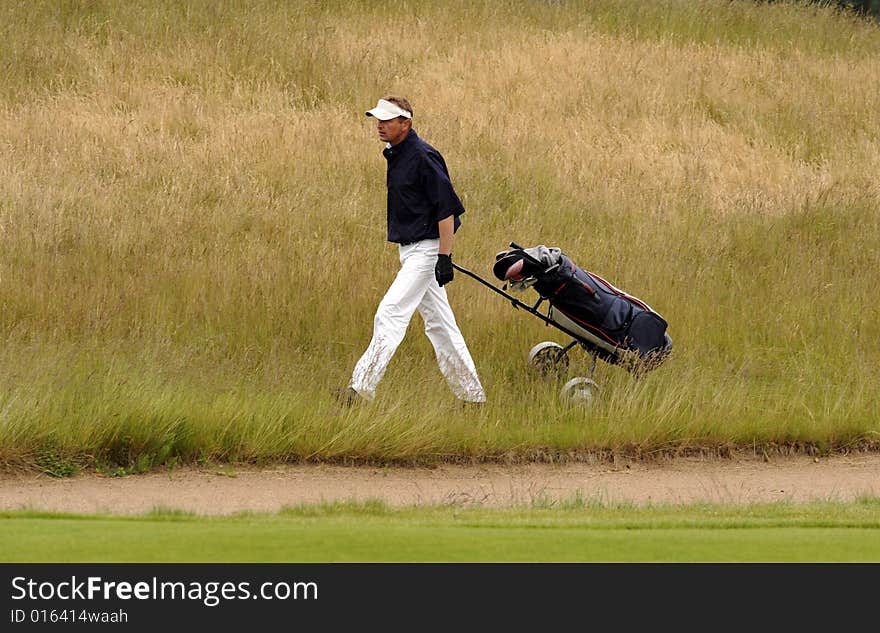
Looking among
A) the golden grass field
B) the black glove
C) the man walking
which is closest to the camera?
the black glove

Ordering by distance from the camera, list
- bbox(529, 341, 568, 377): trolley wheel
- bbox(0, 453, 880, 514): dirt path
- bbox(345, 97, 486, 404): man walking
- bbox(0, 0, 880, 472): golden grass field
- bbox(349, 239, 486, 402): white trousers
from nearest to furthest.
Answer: bbox(0, 453, 880, 514): dirt path, bbox(345, 97, 486, 404): man walking, bbox(349, 239, 486, 402): white trousers, bbox(0, 0, 880, 472): golden grass field, bbox(529, 341, 568, 377): trolley wheel

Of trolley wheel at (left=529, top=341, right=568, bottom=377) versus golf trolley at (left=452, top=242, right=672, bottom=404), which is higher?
golf trolley at (left=452, top=242, right=672, bottom=404)

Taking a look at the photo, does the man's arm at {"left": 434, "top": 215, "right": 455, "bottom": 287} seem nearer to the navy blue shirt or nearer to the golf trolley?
the navy blue shirt

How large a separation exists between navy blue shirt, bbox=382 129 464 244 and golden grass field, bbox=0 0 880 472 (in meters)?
1.36

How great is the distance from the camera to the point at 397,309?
9633 mm

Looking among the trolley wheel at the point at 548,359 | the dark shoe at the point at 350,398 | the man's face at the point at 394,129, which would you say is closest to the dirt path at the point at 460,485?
the dark shoe at the point at 350,398

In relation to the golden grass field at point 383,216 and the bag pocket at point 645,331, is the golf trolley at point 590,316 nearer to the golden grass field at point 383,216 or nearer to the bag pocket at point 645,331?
the bag pocket at point 645,331

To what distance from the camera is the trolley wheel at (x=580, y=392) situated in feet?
34.3

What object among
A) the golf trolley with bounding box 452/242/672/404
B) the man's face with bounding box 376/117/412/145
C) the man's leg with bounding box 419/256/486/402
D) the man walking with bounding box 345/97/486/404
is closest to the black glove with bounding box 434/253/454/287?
the man walking with bounding box 345/97/486/404

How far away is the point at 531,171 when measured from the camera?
55.6 ft

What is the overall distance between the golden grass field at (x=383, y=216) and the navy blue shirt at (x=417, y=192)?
1.36m

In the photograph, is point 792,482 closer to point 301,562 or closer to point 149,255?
point 301,562

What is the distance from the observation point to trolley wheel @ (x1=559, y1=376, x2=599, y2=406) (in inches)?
412

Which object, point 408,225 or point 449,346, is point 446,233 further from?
point 449,346
